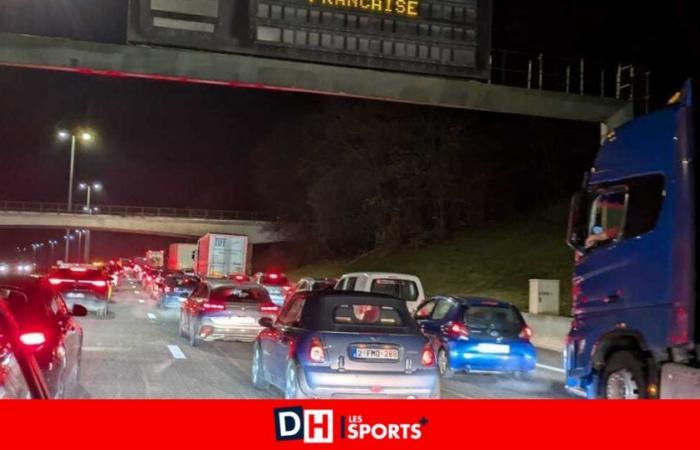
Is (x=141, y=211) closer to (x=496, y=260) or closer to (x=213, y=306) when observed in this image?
(x=496, y=260)

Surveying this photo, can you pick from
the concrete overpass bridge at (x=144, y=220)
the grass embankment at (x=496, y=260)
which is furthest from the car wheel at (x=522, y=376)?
the concrete overpass bridge at (x=144, y=220)

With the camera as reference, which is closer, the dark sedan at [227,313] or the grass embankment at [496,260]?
the dark sedan at [227,313]

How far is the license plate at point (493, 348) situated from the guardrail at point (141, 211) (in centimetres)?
5888

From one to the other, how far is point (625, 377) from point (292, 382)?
357 cm

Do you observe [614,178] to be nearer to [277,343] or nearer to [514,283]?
[277,343]

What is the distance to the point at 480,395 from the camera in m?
10.9

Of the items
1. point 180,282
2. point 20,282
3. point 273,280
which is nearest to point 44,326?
point 20,282

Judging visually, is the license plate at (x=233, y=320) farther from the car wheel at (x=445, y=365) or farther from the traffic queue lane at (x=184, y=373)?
the car wheel at (x=445, y=365)

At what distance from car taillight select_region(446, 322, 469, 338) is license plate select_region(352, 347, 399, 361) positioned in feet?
14.8

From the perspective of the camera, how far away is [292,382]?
8.54 meters

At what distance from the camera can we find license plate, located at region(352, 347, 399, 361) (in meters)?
8.14

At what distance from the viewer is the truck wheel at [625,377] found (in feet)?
24.8
